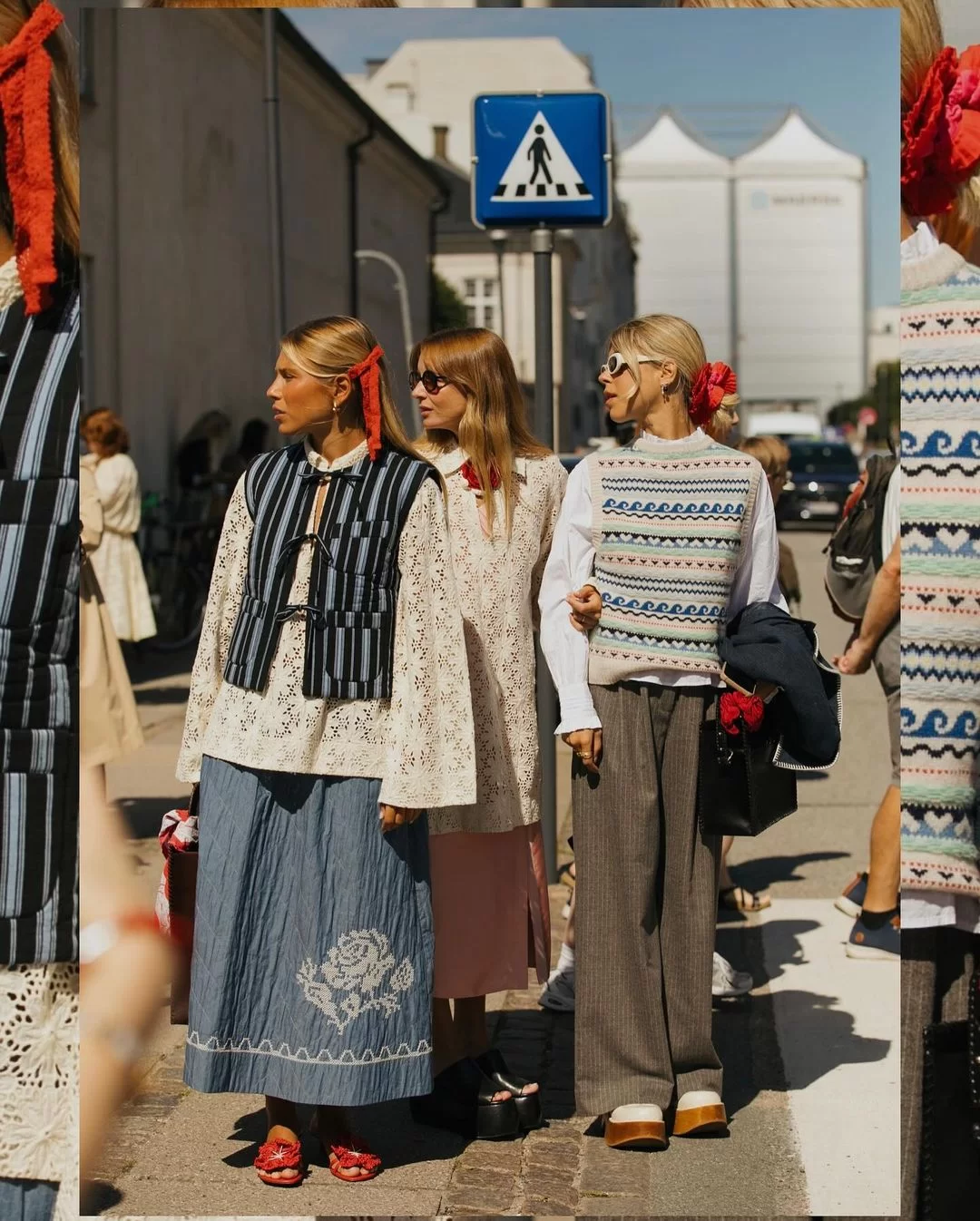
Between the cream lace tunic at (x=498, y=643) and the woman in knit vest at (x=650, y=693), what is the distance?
18 cm

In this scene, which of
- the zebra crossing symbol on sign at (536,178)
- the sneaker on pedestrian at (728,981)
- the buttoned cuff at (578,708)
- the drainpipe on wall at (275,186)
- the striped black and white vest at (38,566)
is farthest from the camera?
the sneaker on pedestrian at (728,981)

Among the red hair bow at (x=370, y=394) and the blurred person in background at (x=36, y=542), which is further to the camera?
the red hair bow at (x=370, y=394)

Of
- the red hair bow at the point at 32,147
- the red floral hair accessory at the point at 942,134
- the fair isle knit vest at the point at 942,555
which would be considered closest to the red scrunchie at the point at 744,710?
the fair isle knit vest at the point at 942,555

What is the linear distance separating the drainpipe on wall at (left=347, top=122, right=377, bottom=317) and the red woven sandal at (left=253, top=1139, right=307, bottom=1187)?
170cm

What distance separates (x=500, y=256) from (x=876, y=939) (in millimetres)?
1681

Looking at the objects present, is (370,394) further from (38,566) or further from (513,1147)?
(513,1147)

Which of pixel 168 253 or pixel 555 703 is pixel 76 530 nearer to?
pixel 168 253

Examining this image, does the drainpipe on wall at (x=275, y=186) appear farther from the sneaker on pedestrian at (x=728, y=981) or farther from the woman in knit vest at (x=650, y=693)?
the sneaker on pedestrian at (x=728, y=981)

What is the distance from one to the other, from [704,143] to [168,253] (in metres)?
1.08

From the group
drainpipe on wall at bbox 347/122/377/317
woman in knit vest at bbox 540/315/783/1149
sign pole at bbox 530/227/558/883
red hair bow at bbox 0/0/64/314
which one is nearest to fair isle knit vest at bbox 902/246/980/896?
woman in knit vest at bbox 540/315/783/1149

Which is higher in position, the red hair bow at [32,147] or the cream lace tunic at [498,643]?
the red hair bow at [32,147]

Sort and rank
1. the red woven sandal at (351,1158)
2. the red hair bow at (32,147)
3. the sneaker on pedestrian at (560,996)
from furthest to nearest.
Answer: the sneaker on pedestrian at (560,996) < the red woven sandal at (351,1158) < the red hair bow at (32,147)

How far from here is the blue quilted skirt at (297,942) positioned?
4027mm

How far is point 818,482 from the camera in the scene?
4.51 metres
